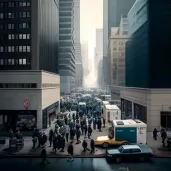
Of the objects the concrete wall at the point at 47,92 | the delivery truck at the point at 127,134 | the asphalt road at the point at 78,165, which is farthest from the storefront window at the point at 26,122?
the delivery truck at the point at 127,134

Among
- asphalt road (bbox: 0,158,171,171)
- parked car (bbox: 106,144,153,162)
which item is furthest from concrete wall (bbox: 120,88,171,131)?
parked car (bbox: 106,144,153,162)

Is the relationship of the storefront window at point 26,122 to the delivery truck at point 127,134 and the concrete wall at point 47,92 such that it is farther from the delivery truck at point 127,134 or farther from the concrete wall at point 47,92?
the delivery truck at point 127,134

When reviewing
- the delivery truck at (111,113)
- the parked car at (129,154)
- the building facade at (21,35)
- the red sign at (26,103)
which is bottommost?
the parked car at (129,154)

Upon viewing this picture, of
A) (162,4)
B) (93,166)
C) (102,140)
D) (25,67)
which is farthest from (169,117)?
(25,67)

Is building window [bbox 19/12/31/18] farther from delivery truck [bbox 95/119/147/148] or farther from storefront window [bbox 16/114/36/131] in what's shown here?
delivery truck [bbox 95/119/147/148]

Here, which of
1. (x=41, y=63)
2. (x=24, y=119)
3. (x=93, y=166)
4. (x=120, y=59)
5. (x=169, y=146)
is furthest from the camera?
(x=120, y=59)

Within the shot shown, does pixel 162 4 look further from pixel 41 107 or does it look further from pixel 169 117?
pixel 41 107

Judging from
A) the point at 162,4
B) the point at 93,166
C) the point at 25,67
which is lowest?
the point at 93,166
